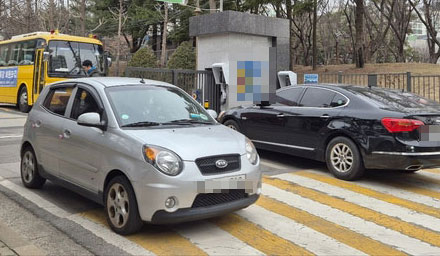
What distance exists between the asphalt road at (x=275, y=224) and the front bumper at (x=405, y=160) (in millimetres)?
410

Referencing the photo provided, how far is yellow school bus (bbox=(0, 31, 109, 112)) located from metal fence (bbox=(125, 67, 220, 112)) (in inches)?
180

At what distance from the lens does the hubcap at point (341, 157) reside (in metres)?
6.91

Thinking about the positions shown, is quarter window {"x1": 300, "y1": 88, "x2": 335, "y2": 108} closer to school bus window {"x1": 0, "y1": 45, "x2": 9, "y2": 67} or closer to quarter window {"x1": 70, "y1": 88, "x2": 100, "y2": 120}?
quarter window {"x1": 70, "y1": 88, "x2": 100, "y2": 120}

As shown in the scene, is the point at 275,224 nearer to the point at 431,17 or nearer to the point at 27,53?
the point at 27,53

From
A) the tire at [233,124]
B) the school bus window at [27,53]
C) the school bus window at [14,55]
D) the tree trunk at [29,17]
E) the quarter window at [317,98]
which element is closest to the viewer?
the quarter window at [317,98]

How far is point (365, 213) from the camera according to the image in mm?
5531

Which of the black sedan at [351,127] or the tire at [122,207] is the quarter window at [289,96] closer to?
the black sedan at [351,127]

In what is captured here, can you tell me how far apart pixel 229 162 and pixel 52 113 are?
108 inches

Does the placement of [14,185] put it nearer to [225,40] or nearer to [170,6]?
[225,40]

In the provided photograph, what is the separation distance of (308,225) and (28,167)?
398 cm

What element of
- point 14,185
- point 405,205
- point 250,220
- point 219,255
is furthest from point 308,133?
point 14,185

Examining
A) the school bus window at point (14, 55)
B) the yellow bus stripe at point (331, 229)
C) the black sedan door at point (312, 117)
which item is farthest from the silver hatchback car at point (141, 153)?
the school bus window at point (14, 55)

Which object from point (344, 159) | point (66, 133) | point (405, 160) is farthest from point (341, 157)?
point (66, 133)

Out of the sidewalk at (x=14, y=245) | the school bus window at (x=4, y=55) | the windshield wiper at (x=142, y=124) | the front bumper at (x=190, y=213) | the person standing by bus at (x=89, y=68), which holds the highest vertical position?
the school bus window at (x=4, y=55)
